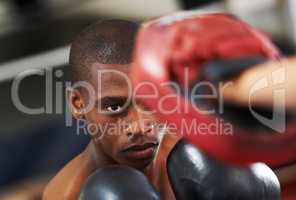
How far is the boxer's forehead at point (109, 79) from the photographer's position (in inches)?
28.0

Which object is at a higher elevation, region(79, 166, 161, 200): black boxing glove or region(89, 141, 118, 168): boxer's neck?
region(89, 141, 118, 168): boxer's neck

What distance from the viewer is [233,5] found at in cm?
84

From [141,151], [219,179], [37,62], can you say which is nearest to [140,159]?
[141,151]

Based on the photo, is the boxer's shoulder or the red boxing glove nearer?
the red boxing glove

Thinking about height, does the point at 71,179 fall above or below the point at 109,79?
below

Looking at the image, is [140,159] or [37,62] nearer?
[140,159]

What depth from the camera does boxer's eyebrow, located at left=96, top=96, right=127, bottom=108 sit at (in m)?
0.72

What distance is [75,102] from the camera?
0.76 m

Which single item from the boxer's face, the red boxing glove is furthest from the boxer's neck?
the red boxing glove

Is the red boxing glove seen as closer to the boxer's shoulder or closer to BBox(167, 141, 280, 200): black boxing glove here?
BBox(167, 141, 280, 200): black boxing glove

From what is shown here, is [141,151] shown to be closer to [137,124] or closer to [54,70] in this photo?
[137,124]

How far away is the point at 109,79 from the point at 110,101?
0.10ft

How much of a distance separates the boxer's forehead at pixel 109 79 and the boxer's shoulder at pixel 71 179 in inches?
4.0

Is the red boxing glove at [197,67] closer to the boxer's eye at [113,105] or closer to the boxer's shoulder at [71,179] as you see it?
the boxer's eye at [113,105]
